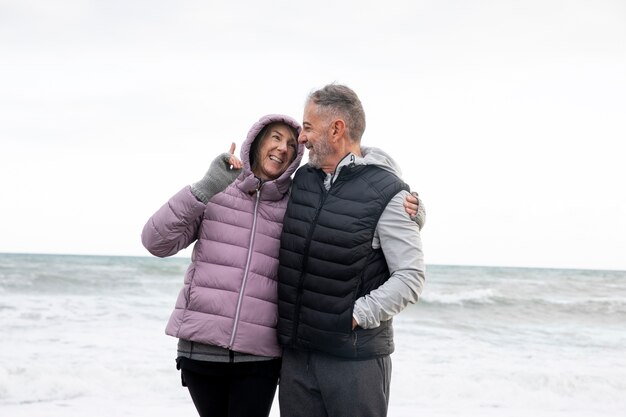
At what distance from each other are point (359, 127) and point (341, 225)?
44cm

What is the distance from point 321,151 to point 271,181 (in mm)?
238

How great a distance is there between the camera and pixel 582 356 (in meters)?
9.54

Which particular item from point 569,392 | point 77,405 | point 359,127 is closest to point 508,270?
point 569,392

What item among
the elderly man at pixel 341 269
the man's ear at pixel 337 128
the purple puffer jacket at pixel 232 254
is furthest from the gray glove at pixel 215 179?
the man's ear at pixel 337 128

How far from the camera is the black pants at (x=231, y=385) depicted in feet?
8.82

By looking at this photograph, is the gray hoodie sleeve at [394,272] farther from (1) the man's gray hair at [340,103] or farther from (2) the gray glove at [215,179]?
(2) the gray glove at [215,179]

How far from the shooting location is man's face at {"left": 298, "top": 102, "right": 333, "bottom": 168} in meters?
2.61

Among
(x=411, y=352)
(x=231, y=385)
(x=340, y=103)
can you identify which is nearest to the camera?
(x=340, y=103)

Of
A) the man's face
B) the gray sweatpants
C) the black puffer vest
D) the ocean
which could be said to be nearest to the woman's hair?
the man's face

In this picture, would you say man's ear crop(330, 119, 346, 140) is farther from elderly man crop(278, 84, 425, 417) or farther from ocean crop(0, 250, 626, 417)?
ocean crop(0, 250, 626, 417)

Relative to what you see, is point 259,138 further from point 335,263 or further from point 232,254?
point 335,263

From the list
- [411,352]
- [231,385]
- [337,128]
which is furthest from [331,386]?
[411,352]

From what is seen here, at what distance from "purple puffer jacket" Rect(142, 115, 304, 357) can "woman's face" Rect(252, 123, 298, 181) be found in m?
0.05

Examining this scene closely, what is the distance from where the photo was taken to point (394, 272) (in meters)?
2.50
